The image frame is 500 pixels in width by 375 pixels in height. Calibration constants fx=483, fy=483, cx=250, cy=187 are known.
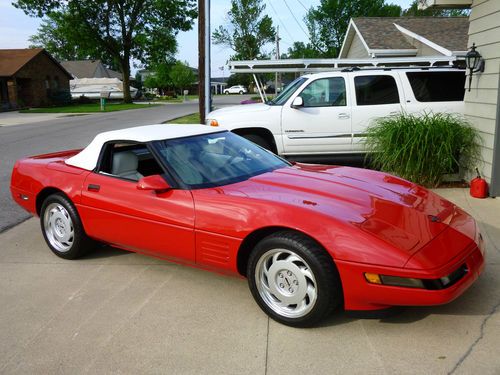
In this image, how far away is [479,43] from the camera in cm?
711

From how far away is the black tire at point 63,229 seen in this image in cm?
461

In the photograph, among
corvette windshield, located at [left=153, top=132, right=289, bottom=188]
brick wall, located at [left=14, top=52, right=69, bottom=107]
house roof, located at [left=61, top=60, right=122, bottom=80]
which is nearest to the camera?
corvette windshield, located at [left=153, top=132, right=289, bottom=188]

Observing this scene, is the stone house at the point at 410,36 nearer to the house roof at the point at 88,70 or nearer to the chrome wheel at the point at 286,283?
the chrome wheel at the point at 286,283

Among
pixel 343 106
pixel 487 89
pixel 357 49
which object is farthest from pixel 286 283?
pixel 357 49

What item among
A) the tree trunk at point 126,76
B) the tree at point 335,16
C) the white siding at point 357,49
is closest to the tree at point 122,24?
the tree trunk at point 126,76

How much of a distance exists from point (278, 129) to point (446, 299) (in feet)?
19.5

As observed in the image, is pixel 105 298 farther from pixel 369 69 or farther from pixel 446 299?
pixel 369 69

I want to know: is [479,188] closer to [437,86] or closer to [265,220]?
[437,86]

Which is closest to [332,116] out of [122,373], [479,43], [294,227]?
[479,43]

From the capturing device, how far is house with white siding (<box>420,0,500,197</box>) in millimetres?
6625

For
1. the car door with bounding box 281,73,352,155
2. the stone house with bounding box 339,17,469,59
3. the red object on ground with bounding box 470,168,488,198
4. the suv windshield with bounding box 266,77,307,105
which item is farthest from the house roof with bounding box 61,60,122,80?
the red object on ground with bounding box 470,168,488,198

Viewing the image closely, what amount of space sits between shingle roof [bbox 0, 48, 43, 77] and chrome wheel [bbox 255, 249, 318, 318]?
41290 mm

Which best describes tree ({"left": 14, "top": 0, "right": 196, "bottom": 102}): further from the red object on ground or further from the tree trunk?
the red object on ground

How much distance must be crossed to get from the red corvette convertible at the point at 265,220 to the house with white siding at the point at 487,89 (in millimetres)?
3022
